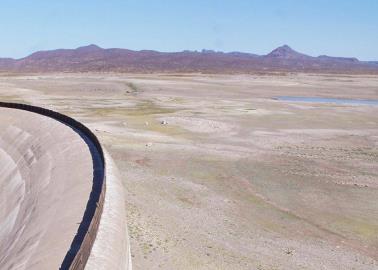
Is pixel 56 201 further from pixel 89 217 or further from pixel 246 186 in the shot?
pixel 246 186

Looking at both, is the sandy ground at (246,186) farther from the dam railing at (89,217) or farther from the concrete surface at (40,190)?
the concrete surface at (40,190)

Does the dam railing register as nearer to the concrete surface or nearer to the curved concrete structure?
the curved concrete structure

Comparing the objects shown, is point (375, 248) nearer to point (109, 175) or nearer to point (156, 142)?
point (109, 175)

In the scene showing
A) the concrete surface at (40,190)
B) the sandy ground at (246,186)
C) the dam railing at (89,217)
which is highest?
the dam railing at (89,217)

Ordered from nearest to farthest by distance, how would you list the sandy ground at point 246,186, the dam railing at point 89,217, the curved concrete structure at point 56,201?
the dam railing at point 89,217
the curved concrete structure at point 56,201
the sandy ground at point 246,186

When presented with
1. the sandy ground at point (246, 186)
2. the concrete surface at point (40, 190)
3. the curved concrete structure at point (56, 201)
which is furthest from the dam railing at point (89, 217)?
the sandy ground at point (246, 186)

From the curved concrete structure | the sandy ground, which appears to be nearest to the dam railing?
the curved concrete structure

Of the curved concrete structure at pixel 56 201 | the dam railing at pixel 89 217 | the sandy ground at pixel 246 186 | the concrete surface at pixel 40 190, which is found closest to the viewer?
the dam railing at pixel 89 217

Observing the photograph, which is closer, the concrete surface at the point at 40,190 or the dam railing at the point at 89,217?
the dam railing at the point at 89,217
